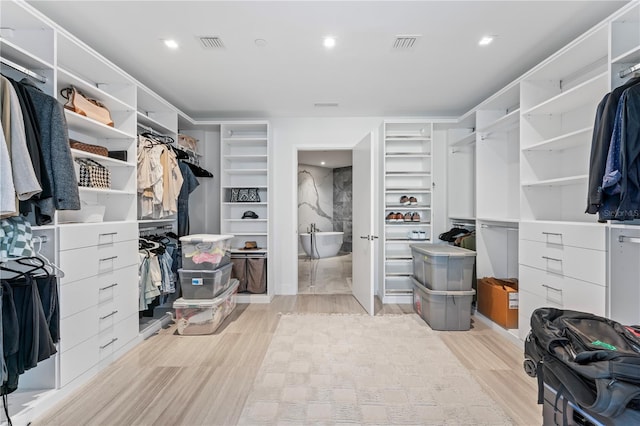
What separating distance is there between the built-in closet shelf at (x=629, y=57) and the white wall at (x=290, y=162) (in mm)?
2571

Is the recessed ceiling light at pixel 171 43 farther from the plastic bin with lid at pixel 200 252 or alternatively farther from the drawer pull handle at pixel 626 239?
the drawer pull handle at pixel 626 239

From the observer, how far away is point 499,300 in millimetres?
2855

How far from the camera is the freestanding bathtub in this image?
696cm

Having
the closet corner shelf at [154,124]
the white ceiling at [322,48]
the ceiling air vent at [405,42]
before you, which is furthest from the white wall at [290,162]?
the ceiling air vent at [405,42]

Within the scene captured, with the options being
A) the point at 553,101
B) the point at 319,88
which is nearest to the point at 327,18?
the point at 319,88

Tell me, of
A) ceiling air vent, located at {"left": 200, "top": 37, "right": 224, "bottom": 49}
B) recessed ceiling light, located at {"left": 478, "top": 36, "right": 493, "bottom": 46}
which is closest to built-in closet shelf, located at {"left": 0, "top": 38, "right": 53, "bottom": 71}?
ceiling air vent, located at {"left": 200, "top": 37, "right": 224, "bottom": 49}

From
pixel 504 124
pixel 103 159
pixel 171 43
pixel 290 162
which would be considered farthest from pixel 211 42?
pixel 504 124

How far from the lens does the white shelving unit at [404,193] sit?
3.76m

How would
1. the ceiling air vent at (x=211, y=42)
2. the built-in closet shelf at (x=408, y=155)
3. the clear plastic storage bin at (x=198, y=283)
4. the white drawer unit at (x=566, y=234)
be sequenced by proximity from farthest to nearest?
1. the built-in closet shelf at (x=408, y=155)
2. the clear plastic storage bin at (x=198, y=283)
3. the ceiling air vent at (x=211, y=42)
4. the white drawer unit at (x=566, y=234)

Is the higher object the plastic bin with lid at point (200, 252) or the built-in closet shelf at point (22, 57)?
the built-in closet shelf at point (22, 57)

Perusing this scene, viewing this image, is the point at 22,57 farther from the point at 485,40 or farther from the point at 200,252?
the point at 485,40

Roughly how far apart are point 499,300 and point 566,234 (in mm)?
1046

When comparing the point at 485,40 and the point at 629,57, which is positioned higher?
the point at 485,40

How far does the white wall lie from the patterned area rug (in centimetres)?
128
